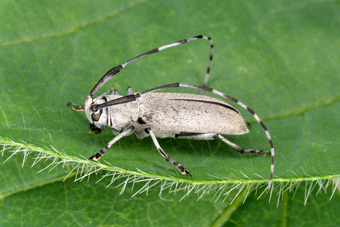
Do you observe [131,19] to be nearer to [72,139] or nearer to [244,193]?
[72,139]

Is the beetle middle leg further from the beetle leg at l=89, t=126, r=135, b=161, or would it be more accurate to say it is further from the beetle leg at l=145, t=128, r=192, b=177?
the beetle leg at l=89, t=126, r=135, b=161

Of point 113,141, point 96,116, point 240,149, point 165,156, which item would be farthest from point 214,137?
point 96,116

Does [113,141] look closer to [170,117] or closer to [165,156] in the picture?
[165,156]

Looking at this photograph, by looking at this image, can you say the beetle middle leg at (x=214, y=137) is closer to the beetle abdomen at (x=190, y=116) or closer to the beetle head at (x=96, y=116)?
the beetle abdomen at (x=190, y=116)

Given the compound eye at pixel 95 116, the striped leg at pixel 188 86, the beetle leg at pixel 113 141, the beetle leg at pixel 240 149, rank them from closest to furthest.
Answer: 1. the beetle leg at pixel 113 141
2. the striped leg at pixel 188 86
3. the compound eye at pixel 95 116
4. the beetle leg at pixel 240 149

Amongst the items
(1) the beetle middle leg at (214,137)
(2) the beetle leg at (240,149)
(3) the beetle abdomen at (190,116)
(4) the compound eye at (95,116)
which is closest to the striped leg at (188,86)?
(4) the compound eye at (95,116)

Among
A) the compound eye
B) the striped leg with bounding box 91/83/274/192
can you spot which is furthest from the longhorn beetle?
the striped leg with bounding box 91/83/274/192
